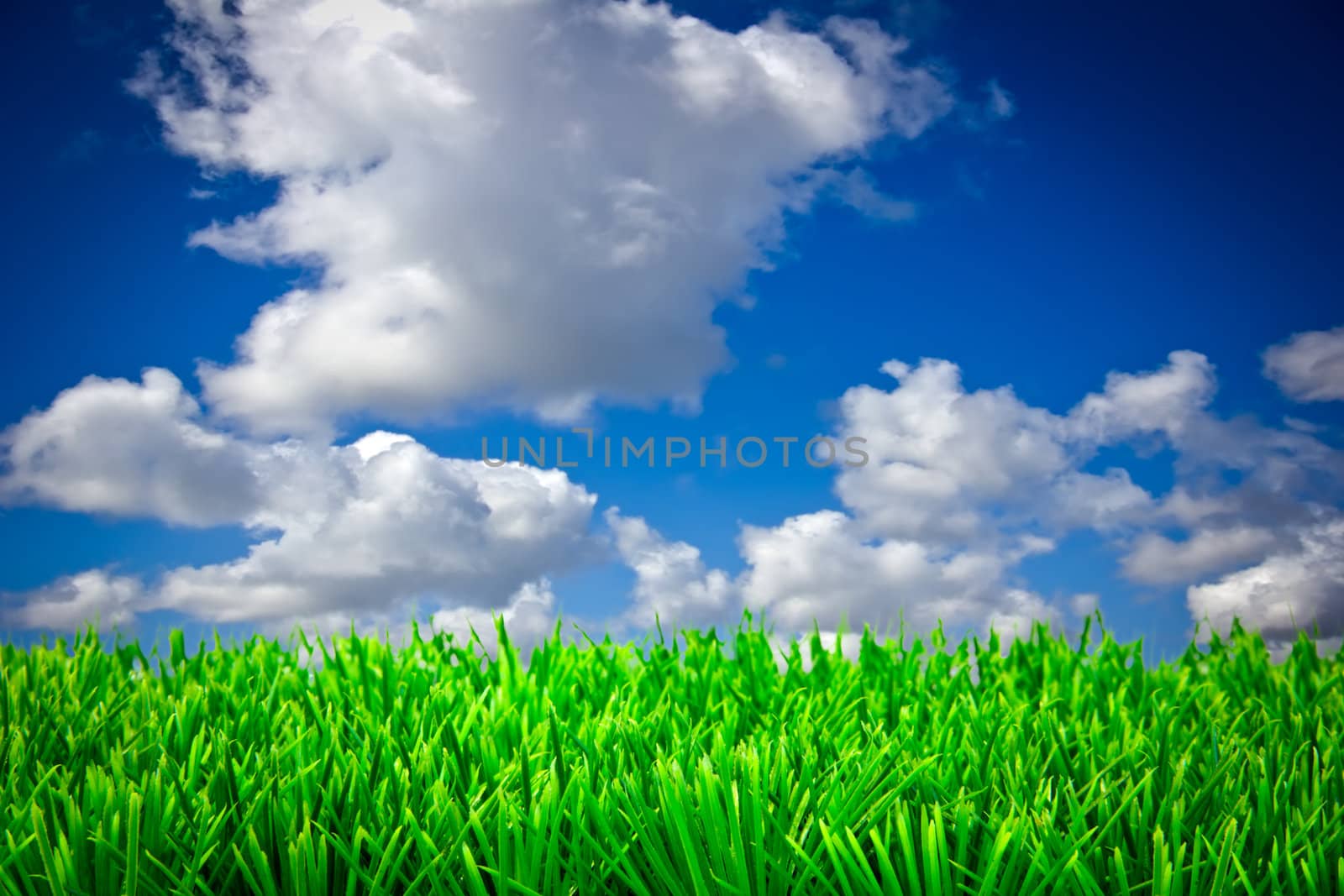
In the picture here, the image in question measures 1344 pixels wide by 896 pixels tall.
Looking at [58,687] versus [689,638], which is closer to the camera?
[58,687]

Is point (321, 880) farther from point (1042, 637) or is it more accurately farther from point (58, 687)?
point (1042, 637)

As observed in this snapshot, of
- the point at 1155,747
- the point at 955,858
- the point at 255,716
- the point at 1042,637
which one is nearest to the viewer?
the point at 955,858

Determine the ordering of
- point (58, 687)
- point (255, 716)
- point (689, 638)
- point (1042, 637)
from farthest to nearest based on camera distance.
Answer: point (1042, 637) < point (689, 638) < point (58, 687) < point (255, 716)

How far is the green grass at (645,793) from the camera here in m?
1.90

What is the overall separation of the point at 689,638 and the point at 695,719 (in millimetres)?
1285

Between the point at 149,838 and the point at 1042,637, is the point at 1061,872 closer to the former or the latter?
the point at 149,838

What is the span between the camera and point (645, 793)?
2.22 meters

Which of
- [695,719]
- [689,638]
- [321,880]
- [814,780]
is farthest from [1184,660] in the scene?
[321,880]

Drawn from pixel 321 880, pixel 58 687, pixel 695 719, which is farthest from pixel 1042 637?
pixel 58 687

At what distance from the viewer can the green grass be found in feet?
6.24

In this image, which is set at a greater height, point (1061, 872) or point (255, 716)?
point (255, 716)

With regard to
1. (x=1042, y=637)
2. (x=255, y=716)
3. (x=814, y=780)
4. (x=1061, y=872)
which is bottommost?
(x=1061, y=872)

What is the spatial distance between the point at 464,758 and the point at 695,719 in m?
1.41

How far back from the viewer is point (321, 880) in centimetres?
195
